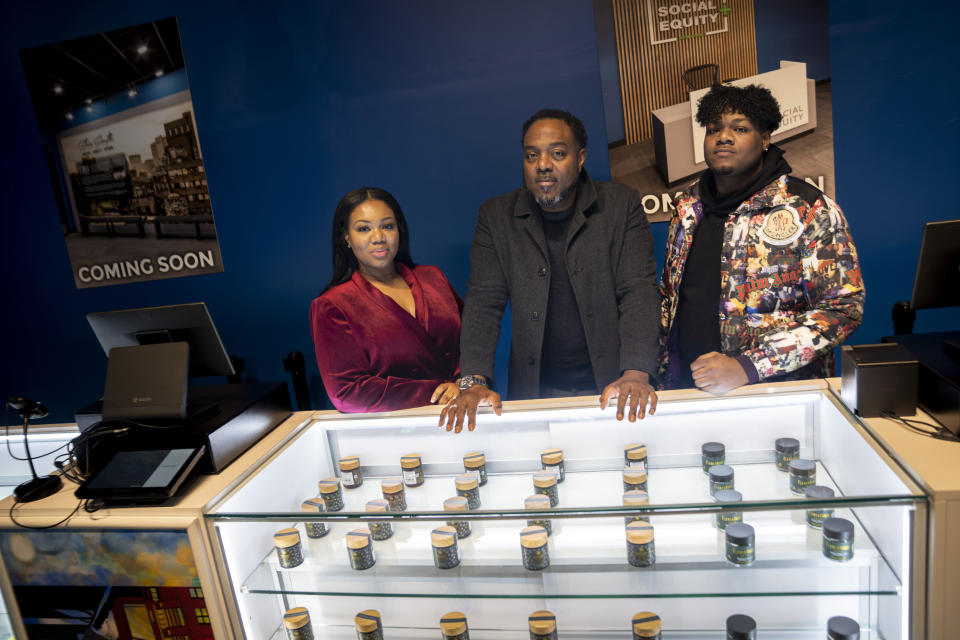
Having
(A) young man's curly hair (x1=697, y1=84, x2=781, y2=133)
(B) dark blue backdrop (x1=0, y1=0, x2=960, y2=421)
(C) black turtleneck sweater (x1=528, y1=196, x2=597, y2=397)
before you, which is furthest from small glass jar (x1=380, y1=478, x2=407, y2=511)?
(B) dark blue backdrop (x1=0, y1=0, x2=960, y2=421)

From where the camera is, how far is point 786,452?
5.29ft

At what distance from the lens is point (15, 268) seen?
430 centimetres

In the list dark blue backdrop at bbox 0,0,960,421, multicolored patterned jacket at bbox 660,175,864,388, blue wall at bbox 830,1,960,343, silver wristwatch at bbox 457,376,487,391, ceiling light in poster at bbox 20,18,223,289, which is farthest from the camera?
ceiling light in poster at bbox 20,18,223,289

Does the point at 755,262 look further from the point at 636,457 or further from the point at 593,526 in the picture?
the point at 593,526

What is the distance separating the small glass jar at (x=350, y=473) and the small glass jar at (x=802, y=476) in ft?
3.72

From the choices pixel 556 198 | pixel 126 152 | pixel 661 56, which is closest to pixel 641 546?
pixel 556 198

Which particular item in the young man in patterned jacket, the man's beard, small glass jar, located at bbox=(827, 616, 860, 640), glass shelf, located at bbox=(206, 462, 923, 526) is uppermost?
the man's beard

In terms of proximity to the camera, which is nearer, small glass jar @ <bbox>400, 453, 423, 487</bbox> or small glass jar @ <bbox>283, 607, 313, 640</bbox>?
small glass jar @ <bbox>283, 607, 313, 640</bbox>

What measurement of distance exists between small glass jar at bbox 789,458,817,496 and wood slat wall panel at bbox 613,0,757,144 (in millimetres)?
2284

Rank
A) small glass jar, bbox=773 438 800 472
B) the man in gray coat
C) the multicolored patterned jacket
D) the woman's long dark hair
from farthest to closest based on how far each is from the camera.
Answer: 1. the woman's long dark hair
2. the man in gray coat
3. the multicolored patterned jacket
4. small glass jar, bbox=773 438 800 472

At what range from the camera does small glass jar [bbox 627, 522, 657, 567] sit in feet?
4.58

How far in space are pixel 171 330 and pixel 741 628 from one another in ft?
5.88

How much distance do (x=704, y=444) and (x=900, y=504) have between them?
0.53m

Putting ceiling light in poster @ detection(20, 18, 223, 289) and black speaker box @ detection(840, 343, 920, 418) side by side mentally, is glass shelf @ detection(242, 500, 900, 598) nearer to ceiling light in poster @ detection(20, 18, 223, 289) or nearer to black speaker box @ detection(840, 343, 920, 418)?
black speaker box @ detection(840, 343, 920, 418)
